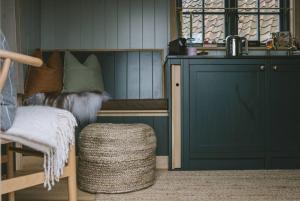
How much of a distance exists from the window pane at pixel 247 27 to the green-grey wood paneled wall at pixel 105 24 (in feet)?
2.53

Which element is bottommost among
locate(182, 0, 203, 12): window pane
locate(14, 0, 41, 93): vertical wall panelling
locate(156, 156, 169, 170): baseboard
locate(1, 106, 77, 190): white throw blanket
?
locate(156, 156, 169, 170): baseboard

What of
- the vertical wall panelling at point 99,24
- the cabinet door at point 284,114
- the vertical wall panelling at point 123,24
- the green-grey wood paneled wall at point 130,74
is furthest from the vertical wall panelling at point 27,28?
the cabinet door at point 284,114

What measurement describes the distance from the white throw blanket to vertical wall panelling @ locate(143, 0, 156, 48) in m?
2.13

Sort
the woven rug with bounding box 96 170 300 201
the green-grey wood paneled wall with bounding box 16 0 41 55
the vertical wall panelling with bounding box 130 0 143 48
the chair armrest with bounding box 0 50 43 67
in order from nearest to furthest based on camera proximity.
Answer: the chair armrest with bounding box 0 50 43 67 → the woven rug with bounding box 96 170 300 201 → the green-grey wood paneled wall with bounding box 16 0 41 55 → the vertical wall panelling with bounding box 130 0 143 48

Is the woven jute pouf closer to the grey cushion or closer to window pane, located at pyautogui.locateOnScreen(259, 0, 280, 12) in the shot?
the grey cushion

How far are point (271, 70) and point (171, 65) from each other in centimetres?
79

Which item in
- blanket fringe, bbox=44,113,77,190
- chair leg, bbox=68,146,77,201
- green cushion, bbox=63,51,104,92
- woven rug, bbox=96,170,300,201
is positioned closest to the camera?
blanket fringe, bbox=44,113,77,190

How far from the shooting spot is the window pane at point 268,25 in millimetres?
3586

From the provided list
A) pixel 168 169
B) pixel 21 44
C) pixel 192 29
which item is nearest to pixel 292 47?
pixel 192 29

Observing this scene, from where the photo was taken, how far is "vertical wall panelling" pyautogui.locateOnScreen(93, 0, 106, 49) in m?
3.47

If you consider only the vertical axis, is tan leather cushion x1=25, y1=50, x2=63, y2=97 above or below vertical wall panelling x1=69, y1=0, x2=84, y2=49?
below

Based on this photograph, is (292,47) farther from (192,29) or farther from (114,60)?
(114,60)


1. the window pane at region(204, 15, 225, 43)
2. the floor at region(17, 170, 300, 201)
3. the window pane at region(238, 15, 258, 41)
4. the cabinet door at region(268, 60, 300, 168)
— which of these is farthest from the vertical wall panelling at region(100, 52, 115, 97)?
the cabinet door at region(268, 60, 300, 168)

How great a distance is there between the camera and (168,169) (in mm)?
2729
